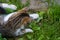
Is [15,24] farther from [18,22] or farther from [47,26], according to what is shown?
[47,26]

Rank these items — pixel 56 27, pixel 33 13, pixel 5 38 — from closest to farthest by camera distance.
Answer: pixel 5 38
pixel 56 27
pixel 33 13

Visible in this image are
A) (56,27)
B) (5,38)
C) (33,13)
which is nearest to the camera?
(5,38)

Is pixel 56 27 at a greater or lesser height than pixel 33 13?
lesser

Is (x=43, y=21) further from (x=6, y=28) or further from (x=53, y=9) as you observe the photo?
(x=6, y=28)

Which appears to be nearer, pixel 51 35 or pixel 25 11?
pixel 51 35

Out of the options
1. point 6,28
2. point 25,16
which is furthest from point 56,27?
point 6,28

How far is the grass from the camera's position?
3404mm

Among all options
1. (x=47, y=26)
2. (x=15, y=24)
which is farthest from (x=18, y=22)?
(x=47, y=26)

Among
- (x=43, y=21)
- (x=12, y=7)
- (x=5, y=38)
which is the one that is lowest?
(x=5, y=38)

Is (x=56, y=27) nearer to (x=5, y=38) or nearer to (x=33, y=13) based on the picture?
(x=33, y=13)

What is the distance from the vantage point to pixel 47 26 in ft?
11.7

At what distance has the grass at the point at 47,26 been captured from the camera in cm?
340

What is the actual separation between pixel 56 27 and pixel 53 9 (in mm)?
336

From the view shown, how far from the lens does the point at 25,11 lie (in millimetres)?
3719
